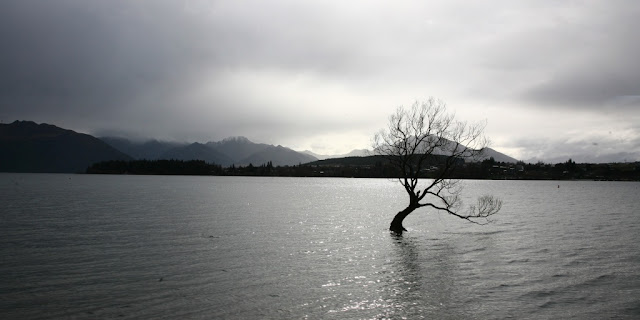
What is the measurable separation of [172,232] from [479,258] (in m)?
31.3

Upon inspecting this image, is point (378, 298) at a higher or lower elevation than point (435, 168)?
lower

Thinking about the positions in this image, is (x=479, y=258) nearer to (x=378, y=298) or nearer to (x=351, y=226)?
(x=378, y=298)

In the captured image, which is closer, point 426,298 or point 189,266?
point 426,298

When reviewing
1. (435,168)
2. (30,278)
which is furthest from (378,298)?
(435,168)

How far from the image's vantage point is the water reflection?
59.4ft

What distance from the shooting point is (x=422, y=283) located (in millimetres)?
23062

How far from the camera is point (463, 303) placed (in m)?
19.4

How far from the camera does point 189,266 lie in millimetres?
26812

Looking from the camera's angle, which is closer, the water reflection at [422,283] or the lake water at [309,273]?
the water reflection at [422,283]

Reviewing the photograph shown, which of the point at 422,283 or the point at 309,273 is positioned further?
the point at 309,273

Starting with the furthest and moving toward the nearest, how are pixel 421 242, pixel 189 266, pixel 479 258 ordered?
pixel 421 242
pixel 479 258
pixel 189 266

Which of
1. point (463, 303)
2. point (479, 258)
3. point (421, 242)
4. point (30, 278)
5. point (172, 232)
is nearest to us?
point (463, 303)

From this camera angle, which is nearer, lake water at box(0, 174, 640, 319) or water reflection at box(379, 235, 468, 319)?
water reflection at box(379, 235, 468, 319)

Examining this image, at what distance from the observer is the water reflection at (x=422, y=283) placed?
713 inches
